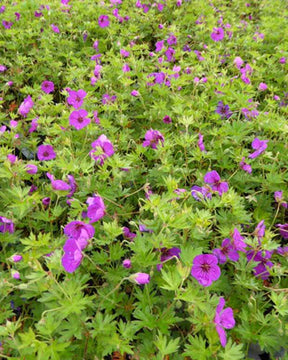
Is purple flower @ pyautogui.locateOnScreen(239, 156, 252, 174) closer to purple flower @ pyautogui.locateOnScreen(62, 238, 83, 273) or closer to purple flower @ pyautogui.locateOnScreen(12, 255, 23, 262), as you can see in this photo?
purple flower @ pyautogui.locateOnScreen(62, 238, 83, 273)

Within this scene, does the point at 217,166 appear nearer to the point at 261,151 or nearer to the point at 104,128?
the point at 261,151

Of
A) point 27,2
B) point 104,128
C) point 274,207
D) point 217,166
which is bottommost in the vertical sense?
point 274,207

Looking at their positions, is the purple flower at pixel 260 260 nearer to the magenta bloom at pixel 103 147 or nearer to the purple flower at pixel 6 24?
the magenta bloom at pixel 103 147

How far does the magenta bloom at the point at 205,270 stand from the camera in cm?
169

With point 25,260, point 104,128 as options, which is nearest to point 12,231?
point 25,260

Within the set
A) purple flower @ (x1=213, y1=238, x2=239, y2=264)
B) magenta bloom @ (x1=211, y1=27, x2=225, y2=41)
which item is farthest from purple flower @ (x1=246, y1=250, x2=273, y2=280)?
magenta bloom @ (x1=211, y1=27, x2=225, y2=41)

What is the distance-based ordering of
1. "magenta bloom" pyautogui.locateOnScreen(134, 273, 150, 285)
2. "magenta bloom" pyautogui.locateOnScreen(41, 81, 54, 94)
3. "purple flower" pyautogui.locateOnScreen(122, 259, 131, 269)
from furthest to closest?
"magenta bloom" pyautogui.locateOnScreen(41, 81, 54, 94) → "purple flower" pyautogui.locateOnScreen(122, 259, 131, 269) → "magenta bloom" pyautogui.locateOnScreen(134, 273, 150, 285)

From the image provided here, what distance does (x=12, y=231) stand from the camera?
2186 mm

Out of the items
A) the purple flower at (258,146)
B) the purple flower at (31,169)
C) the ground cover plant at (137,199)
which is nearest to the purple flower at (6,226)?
the ground cover plant at (137,199)

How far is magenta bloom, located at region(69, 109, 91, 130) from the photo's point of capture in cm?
266

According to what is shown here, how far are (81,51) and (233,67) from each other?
1.85m

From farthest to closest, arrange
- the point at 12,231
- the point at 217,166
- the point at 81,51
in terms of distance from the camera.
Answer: the point at 81,51
the point at 217,166
the point at 12,231

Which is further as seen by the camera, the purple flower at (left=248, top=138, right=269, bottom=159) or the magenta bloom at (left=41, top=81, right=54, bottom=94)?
the magenta bloom at (left=41, top=81, right=54, bottom=94)

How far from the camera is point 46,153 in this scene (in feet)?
8.86
